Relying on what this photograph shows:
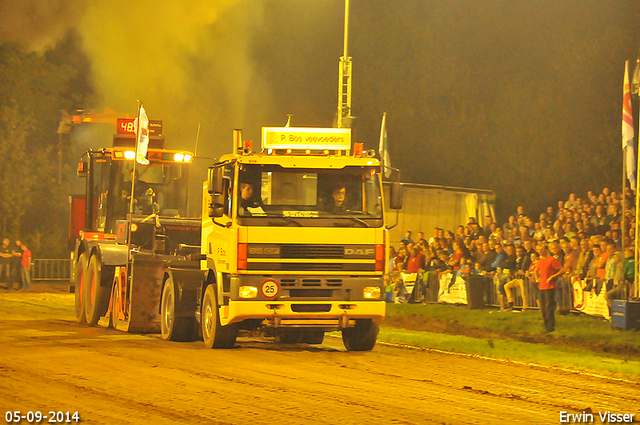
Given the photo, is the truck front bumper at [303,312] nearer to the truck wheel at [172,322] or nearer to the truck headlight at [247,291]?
the truck headlight at [247,291]

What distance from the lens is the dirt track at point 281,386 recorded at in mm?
8523

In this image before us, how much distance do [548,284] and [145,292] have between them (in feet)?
23.8

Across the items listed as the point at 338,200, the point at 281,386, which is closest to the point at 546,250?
the point at 338,200

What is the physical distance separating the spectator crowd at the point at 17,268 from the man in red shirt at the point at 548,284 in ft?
65.9

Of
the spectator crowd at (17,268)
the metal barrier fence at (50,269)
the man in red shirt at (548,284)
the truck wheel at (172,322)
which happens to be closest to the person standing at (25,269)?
the spectator crowd at (17,268)

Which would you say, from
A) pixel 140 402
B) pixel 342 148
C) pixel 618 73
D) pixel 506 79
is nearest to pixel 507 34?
pixel 506 79

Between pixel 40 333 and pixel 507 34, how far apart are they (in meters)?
25.8

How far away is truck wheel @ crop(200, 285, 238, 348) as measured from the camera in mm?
13602

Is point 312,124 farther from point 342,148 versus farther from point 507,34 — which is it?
point 342,148

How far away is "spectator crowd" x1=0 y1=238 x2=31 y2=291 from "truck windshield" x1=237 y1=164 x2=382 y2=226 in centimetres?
2107

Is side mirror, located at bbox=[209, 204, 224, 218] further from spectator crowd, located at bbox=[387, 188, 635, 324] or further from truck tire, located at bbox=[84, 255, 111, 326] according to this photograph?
spectator crowd, located at bbox=[387, 188, 635, 324]

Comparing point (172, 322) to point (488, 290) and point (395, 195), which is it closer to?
point (395, 195)

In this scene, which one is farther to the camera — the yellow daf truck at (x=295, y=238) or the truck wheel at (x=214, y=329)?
the truck wheel at (x=214, y=329)

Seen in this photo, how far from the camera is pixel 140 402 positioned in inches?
352
